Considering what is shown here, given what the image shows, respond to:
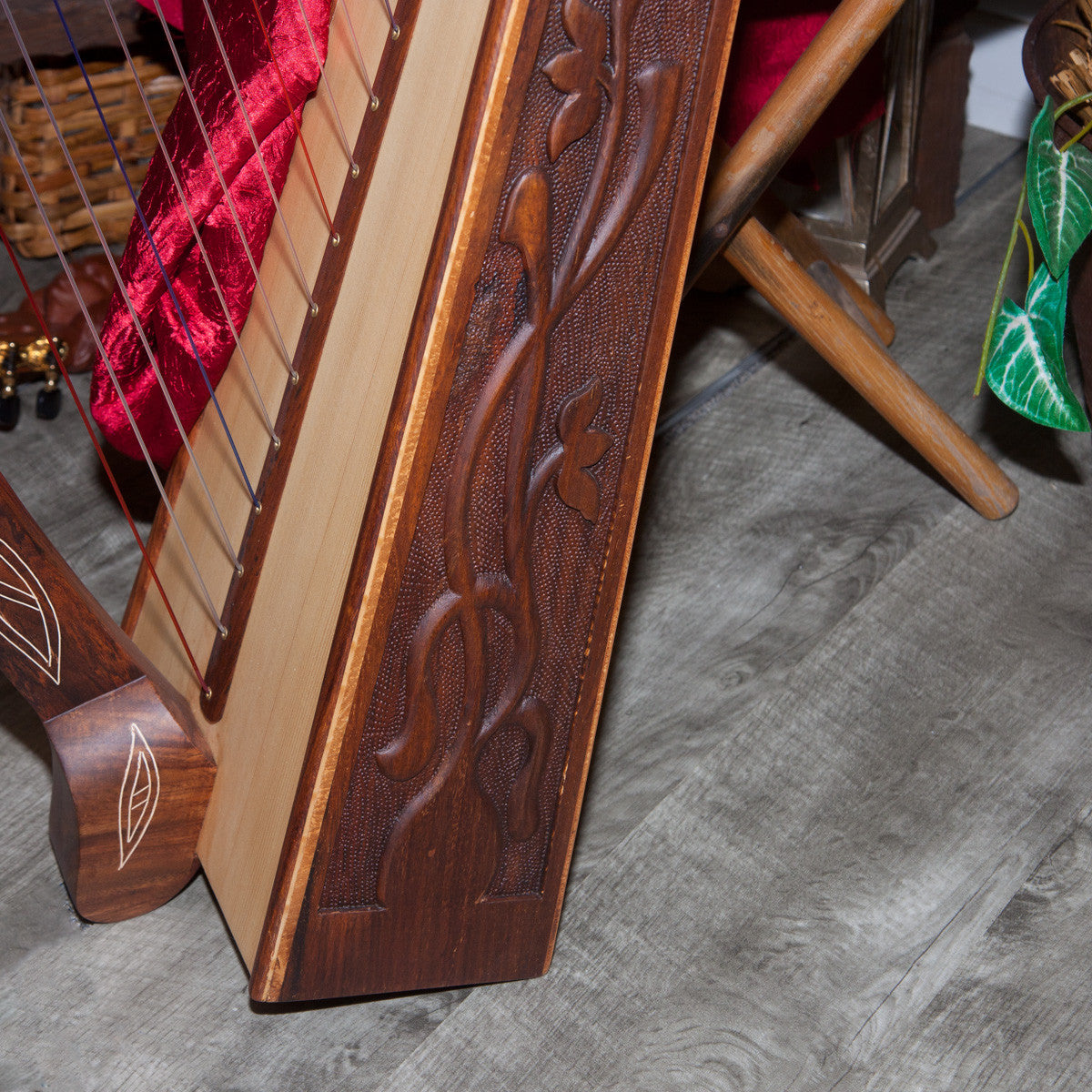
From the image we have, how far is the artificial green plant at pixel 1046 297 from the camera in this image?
1.15 metres

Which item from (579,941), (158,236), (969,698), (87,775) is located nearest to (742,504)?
(969,698)

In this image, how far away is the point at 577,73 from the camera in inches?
30.4

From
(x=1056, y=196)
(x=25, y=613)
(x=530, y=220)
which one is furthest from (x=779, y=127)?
(x=25, y=613)

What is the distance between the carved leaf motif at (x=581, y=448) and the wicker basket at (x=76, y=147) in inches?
50.7

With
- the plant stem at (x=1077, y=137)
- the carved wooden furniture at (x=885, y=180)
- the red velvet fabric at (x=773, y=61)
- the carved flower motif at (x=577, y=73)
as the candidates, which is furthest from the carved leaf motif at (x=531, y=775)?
the carved wooden furniture at (x=885, y=180)

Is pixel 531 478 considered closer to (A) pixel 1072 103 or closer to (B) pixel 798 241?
(A) pixel 1072 103

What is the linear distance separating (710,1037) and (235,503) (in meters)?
0.58

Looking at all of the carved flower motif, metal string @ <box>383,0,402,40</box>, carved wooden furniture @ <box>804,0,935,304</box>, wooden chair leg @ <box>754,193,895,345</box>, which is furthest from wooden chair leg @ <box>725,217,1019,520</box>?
the carved flower motif

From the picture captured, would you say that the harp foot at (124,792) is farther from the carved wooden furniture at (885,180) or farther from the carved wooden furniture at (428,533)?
the carved wooden furniture at (885,180)

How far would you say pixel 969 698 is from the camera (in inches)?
52.2

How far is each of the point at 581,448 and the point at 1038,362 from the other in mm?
545

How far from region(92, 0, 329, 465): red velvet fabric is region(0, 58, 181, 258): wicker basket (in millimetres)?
688

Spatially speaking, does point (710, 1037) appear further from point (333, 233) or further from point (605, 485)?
point (333, 233)

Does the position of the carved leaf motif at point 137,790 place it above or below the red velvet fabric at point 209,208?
below
